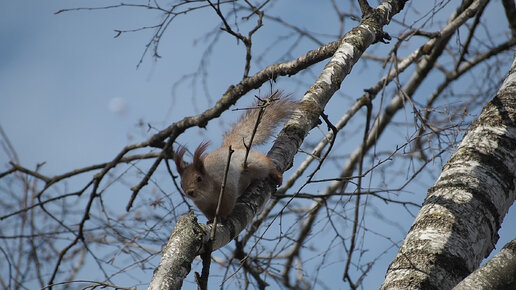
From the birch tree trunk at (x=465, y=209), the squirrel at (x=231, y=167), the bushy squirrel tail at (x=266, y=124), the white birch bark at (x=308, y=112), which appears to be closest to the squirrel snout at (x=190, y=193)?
the squirrel at (x=231, y=167)

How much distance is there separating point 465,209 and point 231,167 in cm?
137

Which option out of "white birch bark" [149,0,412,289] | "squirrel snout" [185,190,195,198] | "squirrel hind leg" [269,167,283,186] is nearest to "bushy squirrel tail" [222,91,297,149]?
"squirrel snout" [185,190,195,198]

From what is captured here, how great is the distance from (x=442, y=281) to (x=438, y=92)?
3.64 m

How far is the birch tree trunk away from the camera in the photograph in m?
1.90

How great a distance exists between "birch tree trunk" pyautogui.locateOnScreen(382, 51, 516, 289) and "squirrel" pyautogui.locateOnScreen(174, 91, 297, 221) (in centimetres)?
74

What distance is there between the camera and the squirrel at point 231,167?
273 cm

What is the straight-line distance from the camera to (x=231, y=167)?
312cm

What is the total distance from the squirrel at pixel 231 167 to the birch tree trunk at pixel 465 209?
2.44 feet

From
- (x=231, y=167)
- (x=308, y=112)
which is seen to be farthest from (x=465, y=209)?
(x=231, y=167)

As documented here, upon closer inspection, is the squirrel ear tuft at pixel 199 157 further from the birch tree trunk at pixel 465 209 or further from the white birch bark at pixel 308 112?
the birch tree trunk at pixel 465 209

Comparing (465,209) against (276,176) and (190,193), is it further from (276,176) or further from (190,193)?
(190,193)

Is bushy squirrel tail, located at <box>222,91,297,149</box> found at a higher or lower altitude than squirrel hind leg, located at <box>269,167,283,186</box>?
higher

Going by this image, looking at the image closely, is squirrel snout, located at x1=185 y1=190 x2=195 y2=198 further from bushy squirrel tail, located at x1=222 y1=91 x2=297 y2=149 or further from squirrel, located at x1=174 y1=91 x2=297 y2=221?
bushy squirrel tail, located at x1=222 y1=91 x2=297 y2=149

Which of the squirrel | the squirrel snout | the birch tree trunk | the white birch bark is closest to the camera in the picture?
the birch tree trunk
